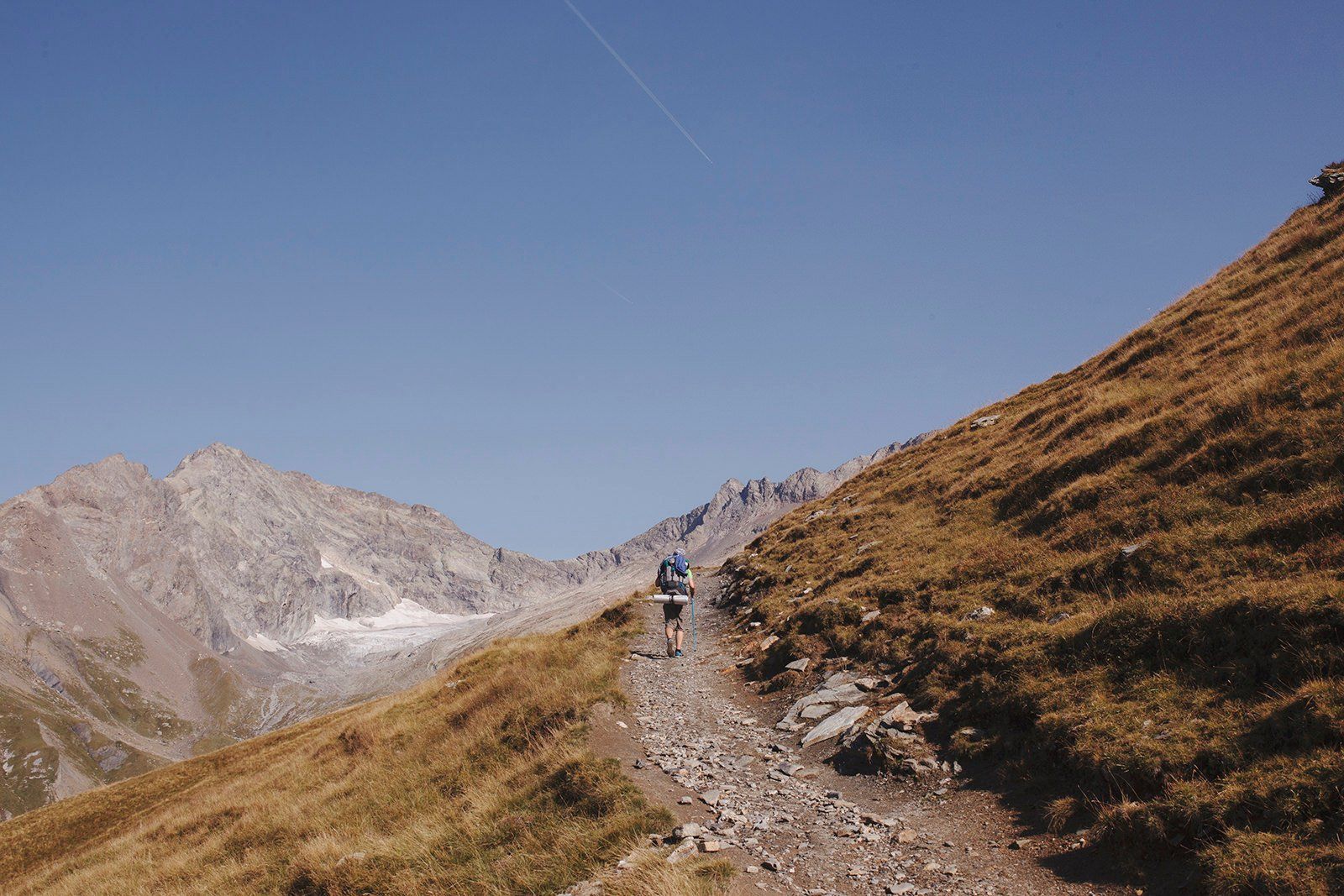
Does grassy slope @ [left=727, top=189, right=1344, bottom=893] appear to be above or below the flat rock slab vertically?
above

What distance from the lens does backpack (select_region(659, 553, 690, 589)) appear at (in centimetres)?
2425

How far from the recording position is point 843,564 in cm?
2608

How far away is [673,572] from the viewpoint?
80.4 ft

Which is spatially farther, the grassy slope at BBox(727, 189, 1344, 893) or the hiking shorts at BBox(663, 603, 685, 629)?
the hiking shorts at BBox(663, 603, 685, 629)

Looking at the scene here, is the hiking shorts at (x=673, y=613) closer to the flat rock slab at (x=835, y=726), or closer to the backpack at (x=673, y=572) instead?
the backpack at (x=673, y=572)

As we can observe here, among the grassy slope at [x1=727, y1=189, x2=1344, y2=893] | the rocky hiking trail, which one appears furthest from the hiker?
the rocky hiking trail

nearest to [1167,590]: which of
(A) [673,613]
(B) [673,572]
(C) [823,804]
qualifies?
(C) [823,804]

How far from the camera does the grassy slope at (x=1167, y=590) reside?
346 inches

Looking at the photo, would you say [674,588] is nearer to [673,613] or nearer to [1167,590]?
[673,613]

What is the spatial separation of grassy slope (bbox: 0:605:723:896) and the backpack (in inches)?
121

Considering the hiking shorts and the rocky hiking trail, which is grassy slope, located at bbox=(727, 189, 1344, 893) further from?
the hiking shorts

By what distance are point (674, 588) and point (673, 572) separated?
56cm

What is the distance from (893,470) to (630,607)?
1639 centimetres

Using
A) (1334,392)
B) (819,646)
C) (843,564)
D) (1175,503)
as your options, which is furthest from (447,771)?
(1334,392)
